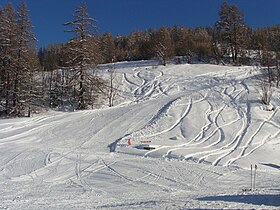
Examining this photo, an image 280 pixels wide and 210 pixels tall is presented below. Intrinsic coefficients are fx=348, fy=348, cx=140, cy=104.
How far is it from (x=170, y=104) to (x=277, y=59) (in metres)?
16.3

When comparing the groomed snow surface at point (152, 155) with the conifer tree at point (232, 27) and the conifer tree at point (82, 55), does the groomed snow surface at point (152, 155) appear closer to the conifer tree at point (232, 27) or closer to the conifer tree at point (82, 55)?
the conifer tree at point (82, 55)

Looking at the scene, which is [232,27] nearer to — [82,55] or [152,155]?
[82,55]

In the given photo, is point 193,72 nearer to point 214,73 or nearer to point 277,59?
point 214,73

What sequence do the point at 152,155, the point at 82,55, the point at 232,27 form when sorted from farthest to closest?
the point at 232,27, the point at 82,55, the point at 152,155

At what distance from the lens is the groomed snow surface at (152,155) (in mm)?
11727

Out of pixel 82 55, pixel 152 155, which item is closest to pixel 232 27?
pixel 82 55

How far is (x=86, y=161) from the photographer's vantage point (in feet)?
60.1

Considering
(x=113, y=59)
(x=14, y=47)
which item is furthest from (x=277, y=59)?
(x=113, y=59)

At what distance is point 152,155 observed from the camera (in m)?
19.1

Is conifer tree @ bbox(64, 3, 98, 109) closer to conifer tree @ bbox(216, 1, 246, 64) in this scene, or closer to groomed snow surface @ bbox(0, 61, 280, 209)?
groomed snow surface @ bbox(0, 61, 280, 209)

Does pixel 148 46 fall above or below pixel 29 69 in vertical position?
above

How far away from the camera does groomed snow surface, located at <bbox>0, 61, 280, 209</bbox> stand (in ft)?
38.5

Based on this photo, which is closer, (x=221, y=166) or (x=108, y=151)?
(x=221, y=166)

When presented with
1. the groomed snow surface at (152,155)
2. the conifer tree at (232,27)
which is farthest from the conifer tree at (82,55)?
the conifer tree at (232,27)
